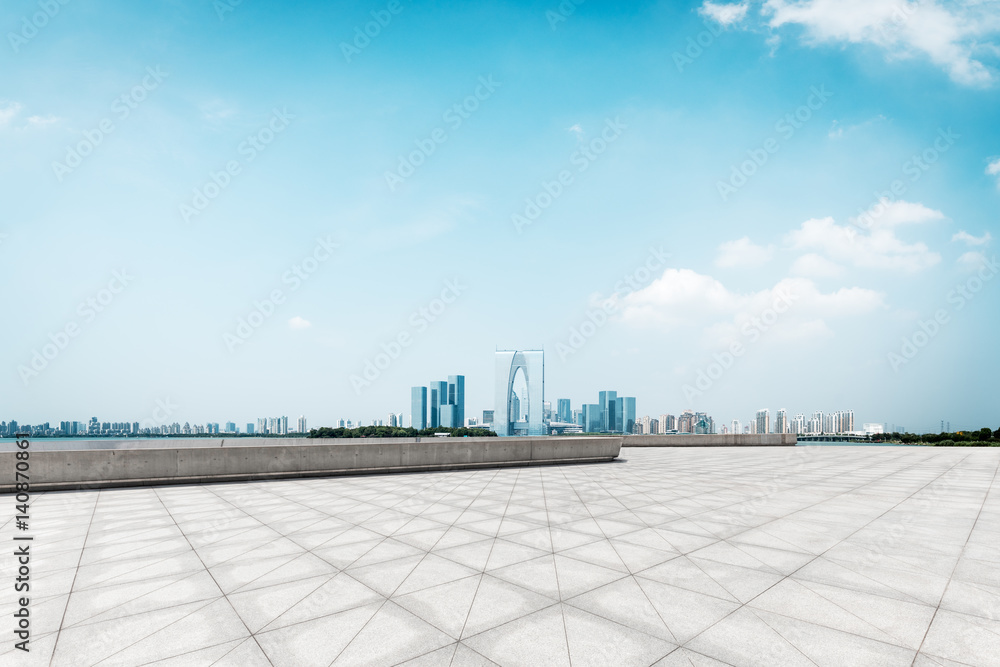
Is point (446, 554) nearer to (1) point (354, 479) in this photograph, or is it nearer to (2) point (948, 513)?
(1) point (354, 479)

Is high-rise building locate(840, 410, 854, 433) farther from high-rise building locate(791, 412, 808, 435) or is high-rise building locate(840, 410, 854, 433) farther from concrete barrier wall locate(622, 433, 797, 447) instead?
concrete barrier wall locate(622, 433, 797, 447)

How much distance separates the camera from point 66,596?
17.5 ft

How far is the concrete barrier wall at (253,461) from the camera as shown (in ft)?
41.5

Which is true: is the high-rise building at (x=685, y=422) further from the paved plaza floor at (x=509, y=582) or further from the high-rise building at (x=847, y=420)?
the paved plaza floor at (x=509, y=582)

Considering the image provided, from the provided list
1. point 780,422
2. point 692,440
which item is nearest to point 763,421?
point 780,422

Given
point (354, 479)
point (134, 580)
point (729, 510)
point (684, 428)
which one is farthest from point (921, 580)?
point (684, 428)

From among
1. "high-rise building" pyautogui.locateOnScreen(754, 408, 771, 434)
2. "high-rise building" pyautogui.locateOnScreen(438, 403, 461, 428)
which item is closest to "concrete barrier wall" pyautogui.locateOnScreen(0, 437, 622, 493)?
"high-rise building" pyautogui.locateOnScreen(754, 408, 771, 434)

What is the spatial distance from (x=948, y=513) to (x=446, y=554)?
1021 cm

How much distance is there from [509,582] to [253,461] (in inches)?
452

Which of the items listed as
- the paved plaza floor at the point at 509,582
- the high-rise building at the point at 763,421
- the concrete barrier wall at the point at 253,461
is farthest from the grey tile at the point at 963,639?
the high-rise building at the point at 763,421

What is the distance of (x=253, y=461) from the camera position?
14492 millimetres

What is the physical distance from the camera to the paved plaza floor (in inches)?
167

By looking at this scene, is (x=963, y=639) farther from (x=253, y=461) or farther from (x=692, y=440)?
(x=692, y=440)

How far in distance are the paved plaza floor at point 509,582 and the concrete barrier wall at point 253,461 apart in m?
1.68
